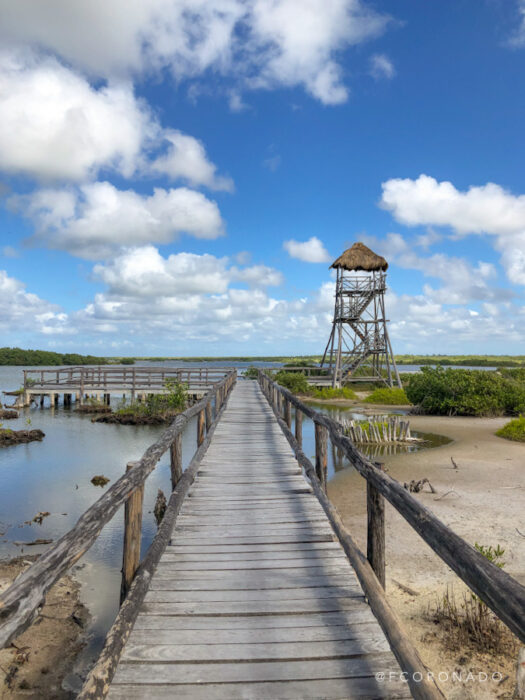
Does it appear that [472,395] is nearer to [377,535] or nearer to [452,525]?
[452,525]

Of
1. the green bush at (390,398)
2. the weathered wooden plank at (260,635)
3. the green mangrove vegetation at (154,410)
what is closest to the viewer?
the weathered wooden plank at (260,635)

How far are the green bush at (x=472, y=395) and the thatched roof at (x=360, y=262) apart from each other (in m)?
9.76

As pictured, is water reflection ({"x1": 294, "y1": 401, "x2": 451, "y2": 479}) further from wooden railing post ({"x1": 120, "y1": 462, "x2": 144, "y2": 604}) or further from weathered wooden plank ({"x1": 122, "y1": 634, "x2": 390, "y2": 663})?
weathered wooden plank ({"x1": 122, "y1": 634, "x2": 390, "y2": 663})

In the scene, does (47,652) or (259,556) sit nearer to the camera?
(259,556)

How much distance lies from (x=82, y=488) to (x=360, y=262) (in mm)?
24288

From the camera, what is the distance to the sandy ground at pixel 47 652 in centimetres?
476

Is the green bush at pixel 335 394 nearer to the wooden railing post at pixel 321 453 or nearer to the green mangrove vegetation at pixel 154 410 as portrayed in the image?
the green mangrove vegetation at pixel 154 410

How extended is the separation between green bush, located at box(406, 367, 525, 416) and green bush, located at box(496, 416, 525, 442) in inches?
207

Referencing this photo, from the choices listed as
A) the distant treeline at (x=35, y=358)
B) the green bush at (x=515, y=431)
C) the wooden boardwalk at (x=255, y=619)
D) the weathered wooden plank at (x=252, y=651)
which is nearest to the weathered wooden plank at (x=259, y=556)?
the wooden boardwalk at (x=255, y=619)

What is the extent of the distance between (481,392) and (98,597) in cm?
2125

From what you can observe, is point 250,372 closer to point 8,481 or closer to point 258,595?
point 8,481

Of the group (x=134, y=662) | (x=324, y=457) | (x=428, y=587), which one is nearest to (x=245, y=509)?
(x=324, y=457)

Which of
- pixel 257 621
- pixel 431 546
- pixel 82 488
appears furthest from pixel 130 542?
pixel 82 488

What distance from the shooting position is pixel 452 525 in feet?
26.8
